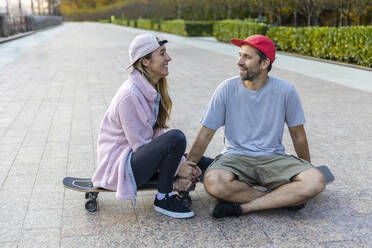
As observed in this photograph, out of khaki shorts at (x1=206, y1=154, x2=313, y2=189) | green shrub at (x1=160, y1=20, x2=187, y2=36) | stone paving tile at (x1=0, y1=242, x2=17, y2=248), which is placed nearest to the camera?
stone paving tile at (x1=0, y1=242, x2=17, y2=248)

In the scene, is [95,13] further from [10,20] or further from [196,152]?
[196,152]

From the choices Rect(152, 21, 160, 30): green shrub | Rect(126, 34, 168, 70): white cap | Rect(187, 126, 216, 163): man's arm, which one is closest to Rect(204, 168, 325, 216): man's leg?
Rect(187, 126, 216, 163): man's arm

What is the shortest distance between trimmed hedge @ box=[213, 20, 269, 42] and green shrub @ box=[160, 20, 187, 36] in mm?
6972

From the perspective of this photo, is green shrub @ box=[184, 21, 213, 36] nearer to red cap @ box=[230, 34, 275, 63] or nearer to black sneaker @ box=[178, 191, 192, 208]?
red cap @ box=[230, 34, 275, 63]

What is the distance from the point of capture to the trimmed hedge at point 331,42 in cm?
1217

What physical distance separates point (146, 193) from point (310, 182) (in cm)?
136

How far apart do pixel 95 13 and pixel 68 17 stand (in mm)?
13531

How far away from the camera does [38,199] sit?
154 inches

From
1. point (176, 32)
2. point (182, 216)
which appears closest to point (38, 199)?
point (182, 216)

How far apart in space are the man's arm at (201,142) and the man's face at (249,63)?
1.62 ft

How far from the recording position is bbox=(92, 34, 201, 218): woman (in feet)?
11.1

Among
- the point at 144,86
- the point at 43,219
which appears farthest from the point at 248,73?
the point at 43,219

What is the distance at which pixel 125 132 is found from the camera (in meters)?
3.40

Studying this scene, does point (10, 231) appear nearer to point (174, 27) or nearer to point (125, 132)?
point (125, 132)
